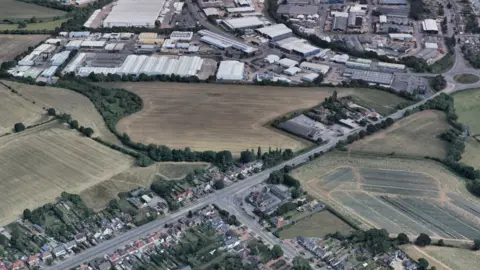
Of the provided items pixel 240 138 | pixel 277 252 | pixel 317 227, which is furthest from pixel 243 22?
pixel 277 252

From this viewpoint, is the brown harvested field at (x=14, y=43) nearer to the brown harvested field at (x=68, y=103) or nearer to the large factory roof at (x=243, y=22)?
→ the brown harvested field at (x=68, y=103)

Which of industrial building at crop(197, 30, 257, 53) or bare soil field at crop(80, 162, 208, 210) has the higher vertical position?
industrial building at crop(197, 30, 257, 53)

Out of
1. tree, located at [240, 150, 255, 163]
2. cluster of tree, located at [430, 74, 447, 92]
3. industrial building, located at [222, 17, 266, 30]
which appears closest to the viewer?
tree, located at [240, 150, 255, 163]

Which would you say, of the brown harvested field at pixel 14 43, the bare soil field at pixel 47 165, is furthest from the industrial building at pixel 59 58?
the bare soil field at pixel 47 165

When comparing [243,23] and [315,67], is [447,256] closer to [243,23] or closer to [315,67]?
[315,67]

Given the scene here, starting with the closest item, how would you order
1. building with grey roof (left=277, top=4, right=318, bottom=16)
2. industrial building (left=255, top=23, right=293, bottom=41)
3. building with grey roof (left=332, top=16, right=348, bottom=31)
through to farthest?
industrial building (left=255, top=23, right=293, bottom=41) → building with grey roof (left=332, top=16, right=348, bottom=31) → building with grey roof (left=277, top=4, right=318, bottom=16)

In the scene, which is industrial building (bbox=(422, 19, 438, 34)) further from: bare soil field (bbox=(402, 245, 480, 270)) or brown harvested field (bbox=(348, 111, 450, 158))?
bare soil field (bbox=(402, 245, 480, 270))

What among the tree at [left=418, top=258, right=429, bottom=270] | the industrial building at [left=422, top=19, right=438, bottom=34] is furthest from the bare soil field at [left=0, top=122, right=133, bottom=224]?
the industrial building at [left=422, top=19, right=438, bottom=34]
